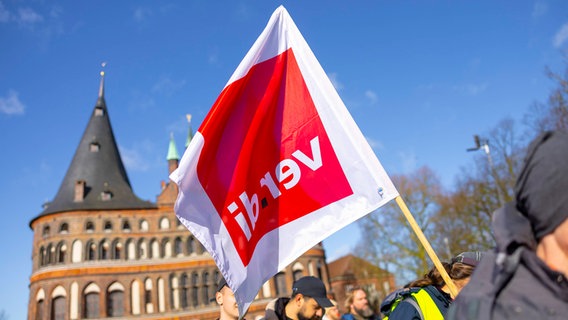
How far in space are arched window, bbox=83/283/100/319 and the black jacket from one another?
37525 mm

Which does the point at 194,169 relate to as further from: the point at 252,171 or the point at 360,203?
the point at 360,203

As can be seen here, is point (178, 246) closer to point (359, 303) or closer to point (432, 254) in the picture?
point (359, 303)

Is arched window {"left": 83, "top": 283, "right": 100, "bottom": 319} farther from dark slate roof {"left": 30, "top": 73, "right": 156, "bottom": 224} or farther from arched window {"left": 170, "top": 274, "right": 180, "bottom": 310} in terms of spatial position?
dark slate roof {"left": 30, "top": 73, "right": 156, "bottom": 224}

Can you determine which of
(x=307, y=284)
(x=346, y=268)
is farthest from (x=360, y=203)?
(x=346, y=268)

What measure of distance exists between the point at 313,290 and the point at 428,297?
1.97 meters

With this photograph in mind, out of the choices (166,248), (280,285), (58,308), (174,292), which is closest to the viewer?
(58,308)

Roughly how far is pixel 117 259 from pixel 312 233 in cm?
3651

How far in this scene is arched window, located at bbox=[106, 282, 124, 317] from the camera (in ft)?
112

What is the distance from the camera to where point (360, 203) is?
10.7 feet

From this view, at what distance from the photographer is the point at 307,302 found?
462cm

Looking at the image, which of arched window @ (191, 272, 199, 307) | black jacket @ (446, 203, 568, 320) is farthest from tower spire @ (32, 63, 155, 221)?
black jacket @ (446, 203, 568, 320)

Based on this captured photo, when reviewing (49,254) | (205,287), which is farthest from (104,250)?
(205,287)

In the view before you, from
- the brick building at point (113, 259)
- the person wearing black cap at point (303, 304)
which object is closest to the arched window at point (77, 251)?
the brick building at point (113, 259)

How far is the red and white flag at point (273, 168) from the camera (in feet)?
11.1
